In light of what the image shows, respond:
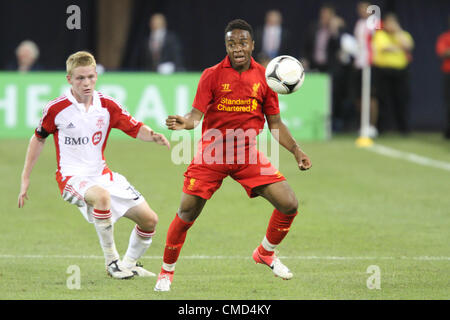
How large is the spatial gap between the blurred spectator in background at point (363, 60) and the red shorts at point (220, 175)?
11.4m

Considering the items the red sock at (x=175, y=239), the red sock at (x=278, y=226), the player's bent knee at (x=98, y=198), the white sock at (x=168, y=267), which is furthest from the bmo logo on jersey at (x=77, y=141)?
the red sock at (x=278, y=226)

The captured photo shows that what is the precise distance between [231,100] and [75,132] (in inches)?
52.1

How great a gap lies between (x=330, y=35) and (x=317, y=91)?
6.44 feet

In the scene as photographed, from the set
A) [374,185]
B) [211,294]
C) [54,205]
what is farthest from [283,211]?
[374,185]

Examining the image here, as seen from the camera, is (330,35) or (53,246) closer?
(53,246)

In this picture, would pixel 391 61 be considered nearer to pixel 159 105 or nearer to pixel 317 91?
pixel 317 91

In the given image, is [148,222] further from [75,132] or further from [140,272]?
[75,132]

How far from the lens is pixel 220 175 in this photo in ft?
Answer: 24.2

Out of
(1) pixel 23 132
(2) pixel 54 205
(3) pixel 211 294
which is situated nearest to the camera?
(3) pixel 211 294

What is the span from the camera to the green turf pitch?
7234mm

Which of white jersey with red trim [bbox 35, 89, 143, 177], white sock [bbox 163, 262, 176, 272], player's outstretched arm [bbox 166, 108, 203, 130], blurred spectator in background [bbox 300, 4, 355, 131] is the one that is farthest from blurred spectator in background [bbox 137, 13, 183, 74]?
white sock [bbox 163, 262, 176, 272]

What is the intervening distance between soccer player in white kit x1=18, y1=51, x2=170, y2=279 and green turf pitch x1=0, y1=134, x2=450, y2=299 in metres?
0.34

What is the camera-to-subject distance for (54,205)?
11633 millimetres

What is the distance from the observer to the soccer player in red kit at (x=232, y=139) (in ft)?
23.7
